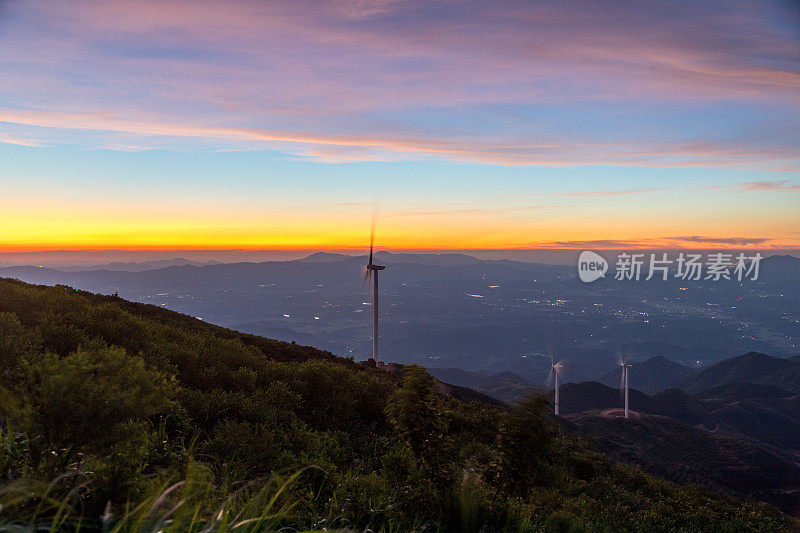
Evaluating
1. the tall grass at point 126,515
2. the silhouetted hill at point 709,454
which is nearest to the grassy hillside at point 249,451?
the tall grass at point 126,515

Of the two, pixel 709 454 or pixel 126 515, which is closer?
pixel 126 515

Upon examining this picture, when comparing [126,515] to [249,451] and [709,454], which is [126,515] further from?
[709,454]

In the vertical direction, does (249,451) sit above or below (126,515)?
below

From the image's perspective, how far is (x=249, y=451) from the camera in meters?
9.17

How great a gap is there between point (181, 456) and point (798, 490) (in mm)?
129677

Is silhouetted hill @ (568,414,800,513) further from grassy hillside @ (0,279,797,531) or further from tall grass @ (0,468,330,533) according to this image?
tall grass @ (0,468,330,533)

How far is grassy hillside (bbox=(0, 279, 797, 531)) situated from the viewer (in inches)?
198

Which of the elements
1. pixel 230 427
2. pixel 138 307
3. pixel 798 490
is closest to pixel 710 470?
pixel 798 490

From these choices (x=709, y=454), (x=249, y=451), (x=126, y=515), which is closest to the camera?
(x=126, y=515)

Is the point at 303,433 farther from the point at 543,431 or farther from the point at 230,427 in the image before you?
the point at 543,431

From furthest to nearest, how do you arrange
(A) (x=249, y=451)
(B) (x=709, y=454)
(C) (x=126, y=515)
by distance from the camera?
(B) (x=709, y=454)
(A) (x=249, y=451)
(C) (x=126, y=515)

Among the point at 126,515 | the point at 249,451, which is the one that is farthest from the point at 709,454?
the point at 126,515

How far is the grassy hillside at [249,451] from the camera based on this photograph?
5.02m

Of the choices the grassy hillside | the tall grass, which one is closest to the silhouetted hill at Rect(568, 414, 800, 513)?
the grassy hillside
